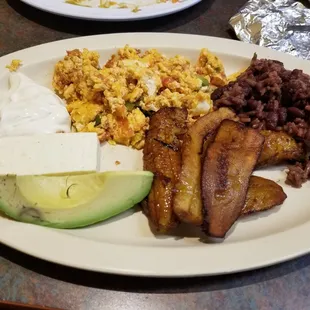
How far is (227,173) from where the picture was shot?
1.53 m

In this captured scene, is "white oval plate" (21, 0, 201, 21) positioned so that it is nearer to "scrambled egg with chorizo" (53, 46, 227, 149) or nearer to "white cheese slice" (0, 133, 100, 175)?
"scrambled egg with chorizo" (53, 46, 227, 149)

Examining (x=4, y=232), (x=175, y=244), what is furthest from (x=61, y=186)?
(x=175, y=244)

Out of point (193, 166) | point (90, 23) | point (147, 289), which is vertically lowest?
point (147, 289)

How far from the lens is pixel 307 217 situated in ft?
5.28

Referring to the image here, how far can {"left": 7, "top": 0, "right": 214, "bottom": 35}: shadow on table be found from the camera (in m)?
2.61

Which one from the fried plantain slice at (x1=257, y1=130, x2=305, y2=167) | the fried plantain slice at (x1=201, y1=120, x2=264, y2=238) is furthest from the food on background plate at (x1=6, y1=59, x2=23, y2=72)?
the fried plantain slice at (x1=257, y1=130, x2=305, y2=167)

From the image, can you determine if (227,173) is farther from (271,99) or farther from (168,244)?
(271,99)

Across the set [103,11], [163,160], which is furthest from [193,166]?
[103,11]

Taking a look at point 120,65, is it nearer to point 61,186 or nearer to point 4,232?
point 61,186

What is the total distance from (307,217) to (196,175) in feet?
1.46

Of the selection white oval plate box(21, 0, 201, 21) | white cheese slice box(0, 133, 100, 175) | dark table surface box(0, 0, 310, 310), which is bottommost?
dark table surface box(0, 0, 310, 310)

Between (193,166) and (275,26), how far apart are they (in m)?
1.47

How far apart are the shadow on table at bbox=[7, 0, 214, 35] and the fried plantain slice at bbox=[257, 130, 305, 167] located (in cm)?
118

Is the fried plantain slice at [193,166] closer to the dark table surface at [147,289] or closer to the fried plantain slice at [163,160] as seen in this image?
the fried plantain slice at [163,160]
